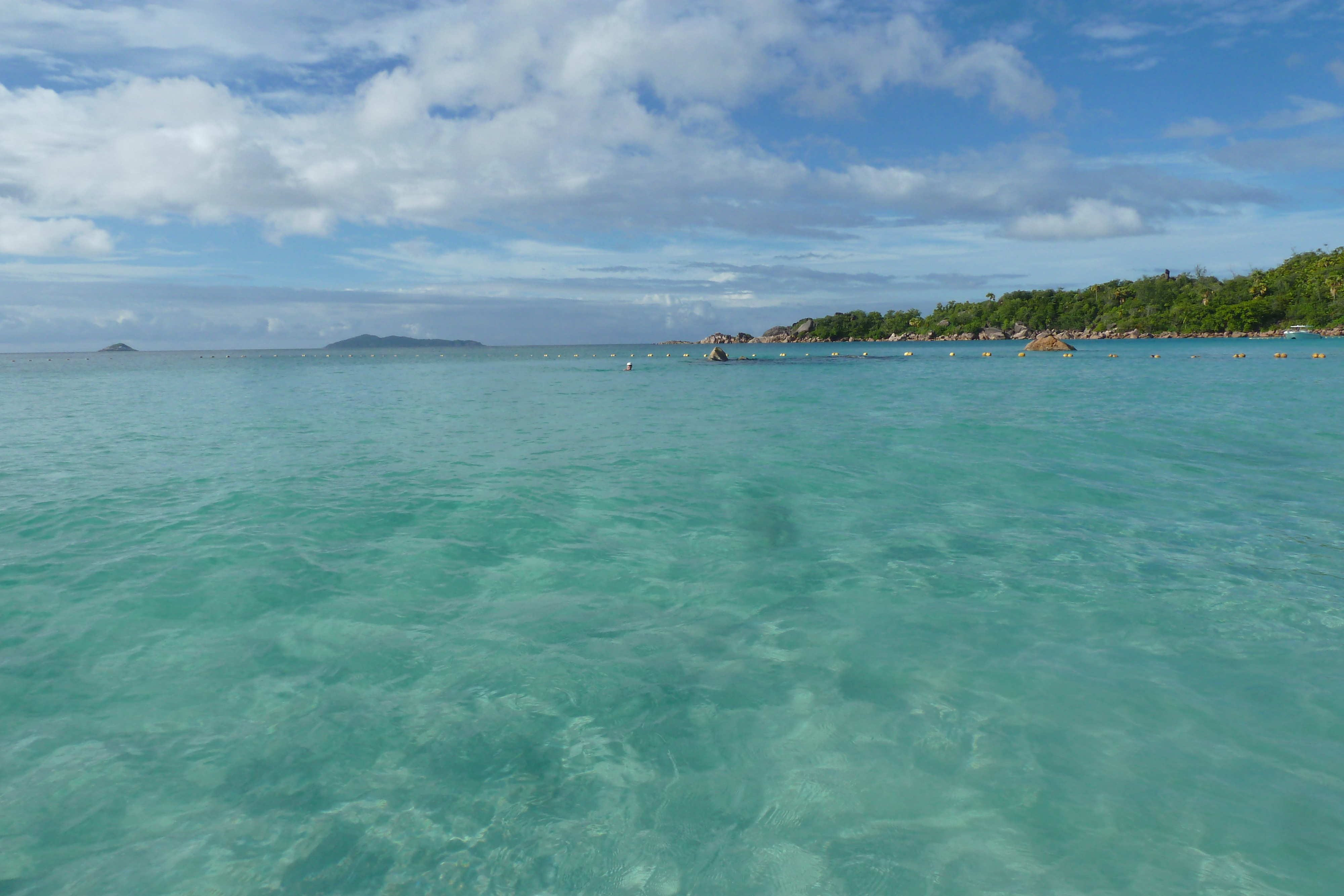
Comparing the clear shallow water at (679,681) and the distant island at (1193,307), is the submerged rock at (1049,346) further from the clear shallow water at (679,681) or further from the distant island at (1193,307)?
the clear shallow water at (679,681)

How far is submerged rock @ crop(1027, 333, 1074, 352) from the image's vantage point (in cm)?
8838

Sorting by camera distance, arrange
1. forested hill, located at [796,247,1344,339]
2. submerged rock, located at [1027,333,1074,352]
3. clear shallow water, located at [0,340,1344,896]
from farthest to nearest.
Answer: forested hill, located at [796,247,1344,339]
submerged rock, located at [1027,333,1074,352]
clear shallow water, located at [0,340,1344,896]

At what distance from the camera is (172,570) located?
9.43m

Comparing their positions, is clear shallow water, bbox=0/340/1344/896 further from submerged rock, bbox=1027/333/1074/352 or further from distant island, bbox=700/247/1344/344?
distant island, bbox=700/247/1344/344

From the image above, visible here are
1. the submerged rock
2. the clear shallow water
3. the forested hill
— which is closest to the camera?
the clear shallow water

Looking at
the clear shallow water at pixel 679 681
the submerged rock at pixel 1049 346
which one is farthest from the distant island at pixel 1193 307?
the clear shallow water at pixel 679 681

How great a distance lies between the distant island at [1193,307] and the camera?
417ft

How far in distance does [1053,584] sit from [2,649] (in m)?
12.2

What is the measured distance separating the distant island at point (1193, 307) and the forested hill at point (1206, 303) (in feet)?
0.54

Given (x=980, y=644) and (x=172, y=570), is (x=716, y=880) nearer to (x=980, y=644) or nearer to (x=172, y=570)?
(x=980, y=644)

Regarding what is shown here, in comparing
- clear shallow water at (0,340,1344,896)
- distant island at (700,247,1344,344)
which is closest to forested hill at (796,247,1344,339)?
distant island at (700,247,1344,344)

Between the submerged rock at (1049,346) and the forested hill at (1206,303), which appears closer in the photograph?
the submerged rock at (1049,346)

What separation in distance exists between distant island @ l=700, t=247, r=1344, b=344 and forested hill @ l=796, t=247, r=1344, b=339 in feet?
0.54

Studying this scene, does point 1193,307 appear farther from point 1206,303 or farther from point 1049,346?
point 1049,346
